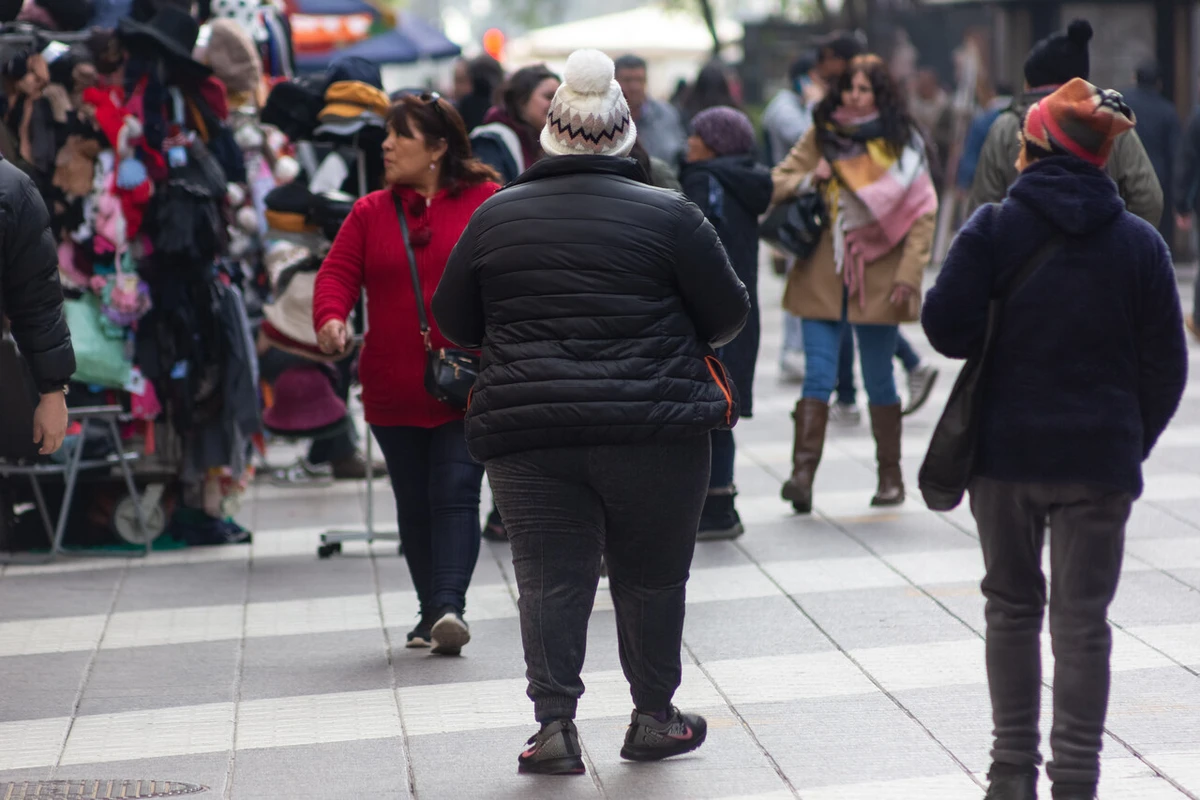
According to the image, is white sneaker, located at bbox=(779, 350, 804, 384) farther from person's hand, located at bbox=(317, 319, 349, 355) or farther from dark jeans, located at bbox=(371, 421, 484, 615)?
person's hand, located at bbox=(317, 319, 349, 355)

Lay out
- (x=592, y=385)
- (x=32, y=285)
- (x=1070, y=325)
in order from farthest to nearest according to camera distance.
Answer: (x=32, y=285) < (x=592, y=385) < (x=1070, y=325)

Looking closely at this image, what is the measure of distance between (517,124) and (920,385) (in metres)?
3.67

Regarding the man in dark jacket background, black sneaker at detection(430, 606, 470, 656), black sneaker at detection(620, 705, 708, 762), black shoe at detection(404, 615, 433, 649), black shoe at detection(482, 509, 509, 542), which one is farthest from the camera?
the man in dark jacket background

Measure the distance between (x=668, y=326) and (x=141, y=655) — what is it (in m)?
2.52

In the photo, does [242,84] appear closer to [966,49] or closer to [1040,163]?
[1040,163]

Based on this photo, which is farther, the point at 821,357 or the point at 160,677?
the point at 821,357

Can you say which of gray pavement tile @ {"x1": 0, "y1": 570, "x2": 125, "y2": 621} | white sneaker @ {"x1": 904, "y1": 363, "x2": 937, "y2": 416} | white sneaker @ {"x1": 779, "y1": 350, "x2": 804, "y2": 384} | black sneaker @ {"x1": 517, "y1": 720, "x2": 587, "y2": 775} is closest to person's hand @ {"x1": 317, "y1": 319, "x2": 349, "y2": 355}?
black sneaker @ {"x1": 517, "y1": 720, "x2": 587, "y2": 775}

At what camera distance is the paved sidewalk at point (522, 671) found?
454cm

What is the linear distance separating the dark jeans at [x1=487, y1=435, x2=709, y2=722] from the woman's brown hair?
162cm

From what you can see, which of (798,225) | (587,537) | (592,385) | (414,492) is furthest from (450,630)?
(798,225)

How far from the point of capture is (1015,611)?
157 inches

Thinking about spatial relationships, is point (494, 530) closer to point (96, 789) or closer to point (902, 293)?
point (902, 293)

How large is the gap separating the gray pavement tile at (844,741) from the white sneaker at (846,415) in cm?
539

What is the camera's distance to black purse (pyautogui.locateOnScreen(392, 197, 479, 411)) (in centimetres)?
551
